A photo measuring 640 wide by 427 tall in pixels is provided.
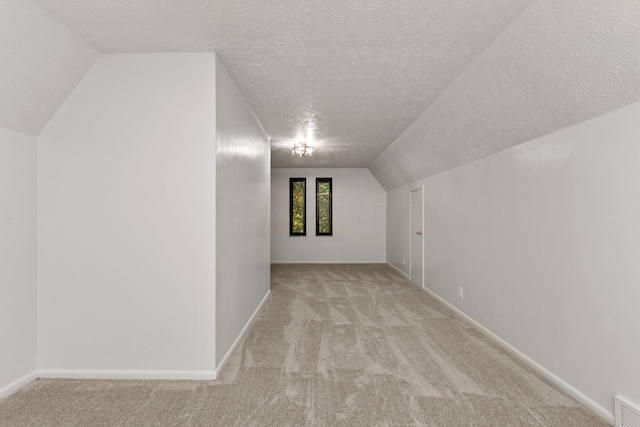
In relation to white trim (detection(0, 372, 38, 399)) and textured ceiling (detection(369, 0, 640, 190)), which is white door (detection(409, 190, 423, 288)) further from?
white trim (detection(0, 372, 38, 399))

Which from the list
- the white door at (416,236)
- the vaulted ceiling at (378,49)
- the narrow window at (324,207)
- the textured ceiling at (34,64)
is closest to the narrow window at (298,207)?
the narrow window at (324,207)

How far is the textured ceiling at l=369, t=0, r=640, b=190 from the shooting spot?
4.72 ft

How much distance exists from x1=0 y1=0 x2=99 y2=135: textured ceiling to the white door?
460 centimetres

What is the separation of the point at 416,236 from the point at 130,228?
4.38 m

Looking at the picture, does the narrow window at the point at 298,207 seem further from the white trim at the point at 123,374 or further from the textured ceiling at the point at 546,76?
Result: the white trim at the point at 123,374

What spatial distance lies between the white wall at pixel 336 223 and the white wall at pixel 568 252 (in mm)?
4516

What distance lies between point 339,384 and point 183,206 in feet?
5.66

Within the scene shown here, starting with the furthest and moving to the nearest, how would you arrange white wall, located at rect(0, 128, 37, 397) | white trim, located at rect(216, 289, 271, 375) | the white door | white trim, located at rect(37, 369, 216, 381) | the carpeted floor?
1. the white door
2. white trim, located at rect(216, 289, 271, 375)
3. white trim, located at rect(37, 369, 216, 381)
4. white wall, located at rect(0, 128, 37, 397)
5. the carpeted floor

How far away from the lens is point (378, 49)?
214 centimetres

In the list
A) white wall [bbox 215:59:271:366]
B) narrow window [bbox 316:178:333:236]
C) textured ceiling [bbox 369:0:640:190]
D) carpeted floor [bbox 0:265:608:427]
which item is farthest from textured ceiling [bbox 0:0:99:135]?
narrow window [bbox 316:178:333:236]

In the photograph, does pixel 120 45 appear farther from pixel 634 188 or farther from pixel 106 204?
pixel 634 188

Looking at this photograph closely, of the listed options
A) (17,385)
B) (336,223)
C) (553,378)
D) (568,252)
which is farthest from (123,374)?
(336,223)

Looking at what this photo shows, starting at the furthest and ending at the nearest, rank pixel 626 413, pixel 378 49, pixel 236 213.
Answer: pixel 236 213
pixel 378 49
pixel 626 413

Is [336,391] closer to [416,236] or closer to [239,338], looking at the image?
[239,338]
